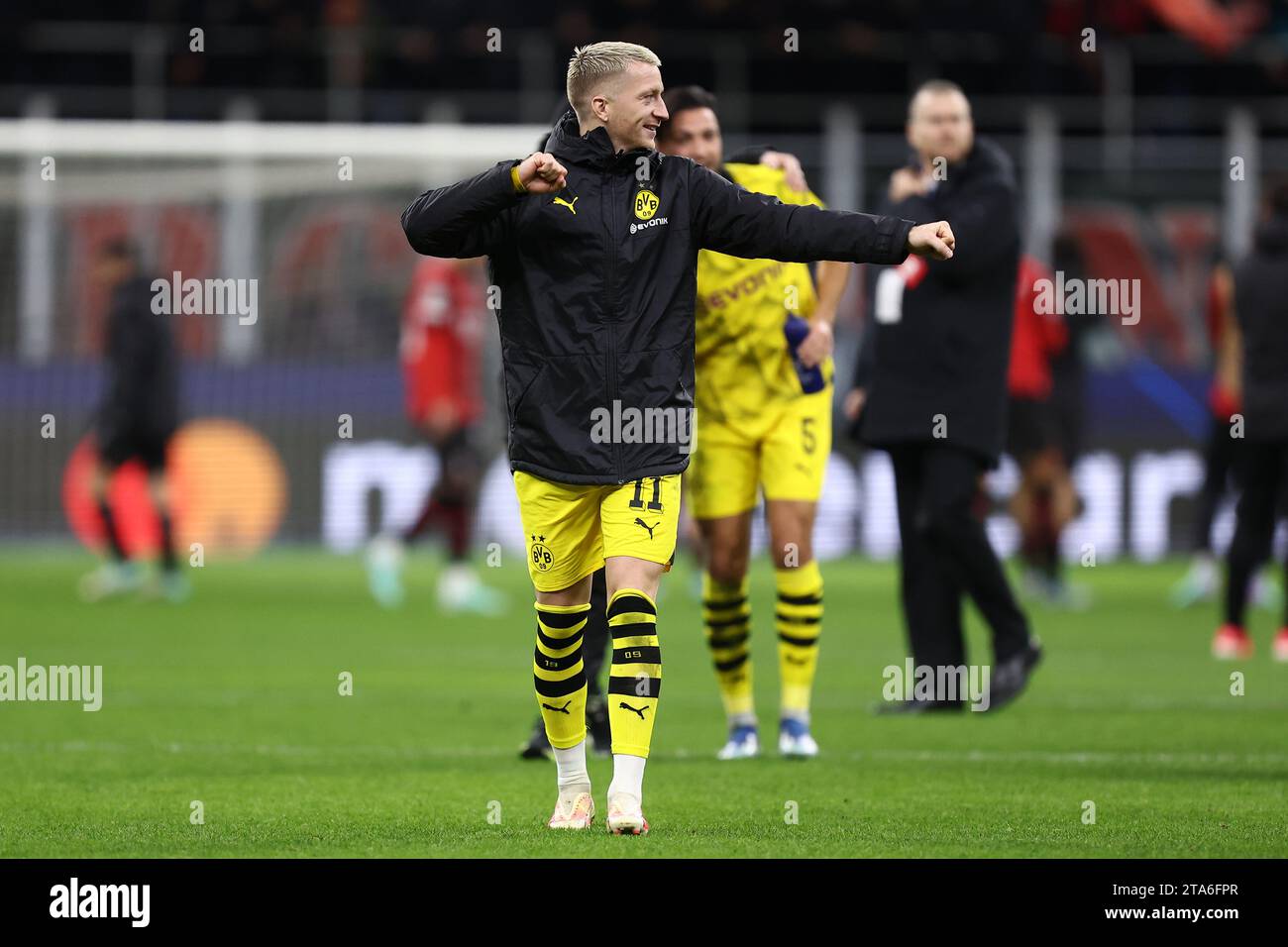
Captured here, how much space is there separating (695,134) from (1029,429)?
884cm

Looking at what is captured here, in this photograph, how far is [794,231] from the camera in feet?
19.6

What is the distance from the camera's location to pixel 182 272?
19938mm

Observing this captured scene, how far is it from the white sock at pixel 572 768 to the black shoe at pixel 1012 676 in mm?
3533

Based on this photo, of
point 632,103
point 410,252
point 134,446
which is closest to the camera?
point 632,103

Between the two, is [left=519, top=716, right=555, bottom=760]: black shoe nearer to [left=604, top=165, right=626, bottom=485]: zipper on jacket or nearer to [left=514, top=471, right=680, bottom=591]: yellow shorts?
[left=514, top=471, right=680, bottom=591]: yellow shorts

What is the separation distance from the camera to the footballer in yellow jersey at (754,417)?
304 inches

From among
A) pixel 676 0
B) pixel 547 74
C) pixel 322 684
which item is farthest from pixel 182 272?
pixel 322 684

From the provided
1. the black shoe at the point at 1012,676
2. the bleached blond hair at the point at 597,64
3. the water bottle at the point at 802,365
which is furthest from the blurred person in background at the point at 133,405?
the bleached blond hair at the point at 597,64

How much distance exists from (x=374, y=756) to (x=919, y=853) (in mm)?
2829

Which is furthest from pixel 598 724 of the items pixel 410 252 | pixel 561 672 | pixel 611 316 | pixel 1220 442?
pixel 410 252

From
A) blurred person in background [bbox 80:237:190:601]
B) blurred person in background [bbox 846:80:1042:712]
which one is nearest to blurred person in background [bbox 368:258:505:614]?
blurred person in background [bbox 80:237:190:601]

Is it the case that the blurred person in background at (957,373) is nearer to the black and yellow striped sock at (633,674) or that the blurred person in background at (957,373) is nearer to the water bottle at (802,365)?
the water bottle at (802,365)

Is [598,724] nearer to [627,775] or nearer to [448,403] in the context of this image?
[627,775]

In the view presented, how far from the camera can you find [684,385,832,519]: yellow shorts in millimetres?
7719
